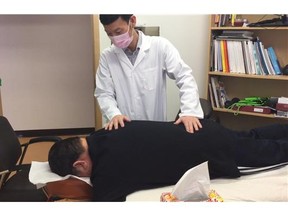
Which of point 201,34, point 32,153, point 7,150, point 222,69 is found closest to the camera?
point 7,150

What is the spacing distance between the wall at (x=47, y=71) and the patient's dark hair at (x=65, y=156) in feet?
7.95

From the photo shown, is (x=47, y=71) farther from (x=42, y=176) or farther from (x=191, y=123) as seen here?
(x=191, y=123)

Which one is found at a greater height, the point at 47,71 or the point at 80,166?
the point at 47,71

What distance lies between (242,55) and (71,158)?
187 cm

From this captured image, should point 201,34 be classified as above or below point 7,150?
above

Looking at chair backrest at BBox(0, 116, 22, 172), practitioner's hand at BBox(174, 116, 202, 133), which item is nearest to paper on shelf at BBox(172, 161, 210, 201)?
practitioner's hand at BBox(174, 116, 202, 133)

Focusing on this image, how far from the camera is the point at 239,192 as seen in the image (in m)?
1.24

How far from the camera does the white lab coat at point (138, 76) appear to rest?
1734 millimetres

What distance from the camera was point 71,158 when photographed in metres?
1.30

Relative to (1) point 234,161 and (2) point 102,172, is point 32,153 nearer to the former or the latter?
(2) point 102,172

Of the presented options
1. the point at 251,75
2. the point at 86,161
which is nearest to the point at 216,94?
the point at 251,75

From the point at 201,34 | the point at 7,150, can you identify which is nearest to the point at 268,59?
the point at 201,34

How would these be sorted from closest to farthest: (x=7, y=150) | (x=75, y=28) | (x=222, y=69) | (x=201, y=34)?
1. (x=7, y=150)
2. (x=222, y=69)
3. (x=201, y=34)
4. (x=75, y=28)

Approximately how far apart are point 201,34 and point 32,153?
2.22 m
